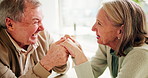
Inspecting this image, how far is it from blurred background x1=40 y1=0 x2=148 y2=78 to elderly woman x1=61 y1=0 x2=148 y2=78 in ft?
4.79

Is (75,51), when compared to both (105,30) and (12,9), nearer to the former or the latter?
(105,30)

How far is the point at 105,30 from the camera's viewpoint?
1204mm

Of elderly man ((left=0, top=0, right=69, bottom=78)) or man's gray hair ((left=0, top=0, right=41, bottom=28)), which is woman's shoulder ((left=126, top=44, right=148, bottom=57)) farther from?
man's gray hair ((left=0, top=0, right=41, bottom=28))

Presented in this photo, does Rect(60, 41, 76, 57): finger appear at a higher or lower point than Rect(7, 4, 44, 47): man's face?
lower

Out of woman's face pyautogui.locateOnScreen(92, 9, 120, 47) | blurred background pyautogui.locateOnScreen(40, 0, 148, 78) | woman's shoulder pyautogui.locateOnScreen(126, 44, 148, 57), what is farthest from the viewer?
blurred background pyautogui.locateOnScreen(40, 0, 148, 78)

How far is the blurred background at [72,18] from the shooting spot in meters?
2.82

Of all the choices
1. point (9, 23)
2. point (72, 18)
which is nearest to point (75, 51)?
point (9, 23)

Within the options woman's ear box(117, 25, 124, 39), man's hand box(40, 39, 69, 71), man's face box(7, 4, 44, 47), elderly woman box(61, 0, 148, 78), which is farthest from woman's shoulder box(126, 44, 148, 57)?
man's face box(7, 4, 44, 47)

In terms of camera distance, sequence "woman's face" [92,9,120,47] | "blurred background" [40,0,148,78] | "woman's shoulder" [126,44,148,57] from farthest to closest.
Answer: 1. "blurred background" [40,0,148,78]
2. "woman's face" [92,9,120,47]
3. "woman's shoulder" [126,44,148,57]

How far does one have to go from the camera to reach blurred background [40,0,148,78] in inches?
111

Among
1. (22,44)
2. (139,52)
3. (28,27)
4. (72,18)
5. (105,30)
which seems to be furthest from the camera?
(72,18)

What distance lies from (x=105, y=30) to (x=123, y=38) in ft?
0.41

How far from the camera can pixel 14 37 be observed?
1347mm

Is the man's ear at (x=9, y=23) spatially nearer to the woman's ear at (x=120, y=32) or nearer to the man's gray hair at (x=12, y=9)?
the man's gray hair at (x=12, y=9)
